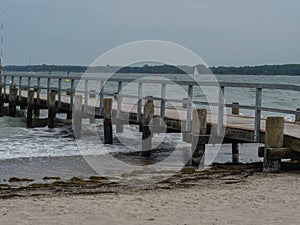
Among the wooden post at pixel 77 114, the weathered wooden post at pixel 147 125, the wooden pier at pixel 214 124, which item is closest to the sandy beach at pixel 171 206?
the wooden pier at pixel 214 124

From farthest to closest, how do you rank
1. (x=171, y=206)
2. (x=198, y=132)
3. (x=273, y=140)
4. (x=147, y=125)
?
(x=147, y=125) → (x=198, y=132) → (x=273, y=140) → (x=171, y=206)

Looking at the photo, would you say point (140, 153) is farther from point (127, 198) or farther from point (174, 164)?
point (127, 198)

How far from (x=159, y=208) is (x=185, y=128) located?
5.83 meters

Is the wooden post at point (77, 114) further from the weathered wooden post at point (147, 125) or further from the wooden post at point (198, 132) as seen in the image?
the wooden post at point (198, 132)

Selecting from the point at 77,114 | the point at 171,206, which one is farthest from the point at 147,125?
the point at 171,206

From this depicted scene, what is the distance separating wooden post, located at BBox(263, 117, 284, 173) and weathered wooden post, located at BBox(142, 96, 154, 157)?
4.64 m

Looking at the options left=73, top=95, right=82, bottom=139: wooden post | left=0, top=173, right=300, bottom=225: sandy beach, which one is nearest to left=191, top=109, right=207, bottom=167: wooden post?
left=0, top=173, right=300, bottom=225: sandy beach

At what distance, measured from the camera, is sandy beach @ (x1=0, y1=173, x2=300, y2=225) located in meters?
6.52

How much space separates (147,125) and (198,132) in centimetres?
263

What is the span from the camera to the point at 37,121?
85.5 feet

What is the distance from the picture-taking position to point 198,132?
1204 cm

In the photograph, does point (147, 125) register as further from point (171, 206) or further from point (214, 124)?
point (171, 206)

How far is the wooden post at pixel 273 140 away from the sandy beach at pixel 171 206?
1273mm

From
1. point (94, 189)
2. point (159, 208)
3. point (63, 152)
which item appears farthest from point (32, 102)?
point (159, 208)
